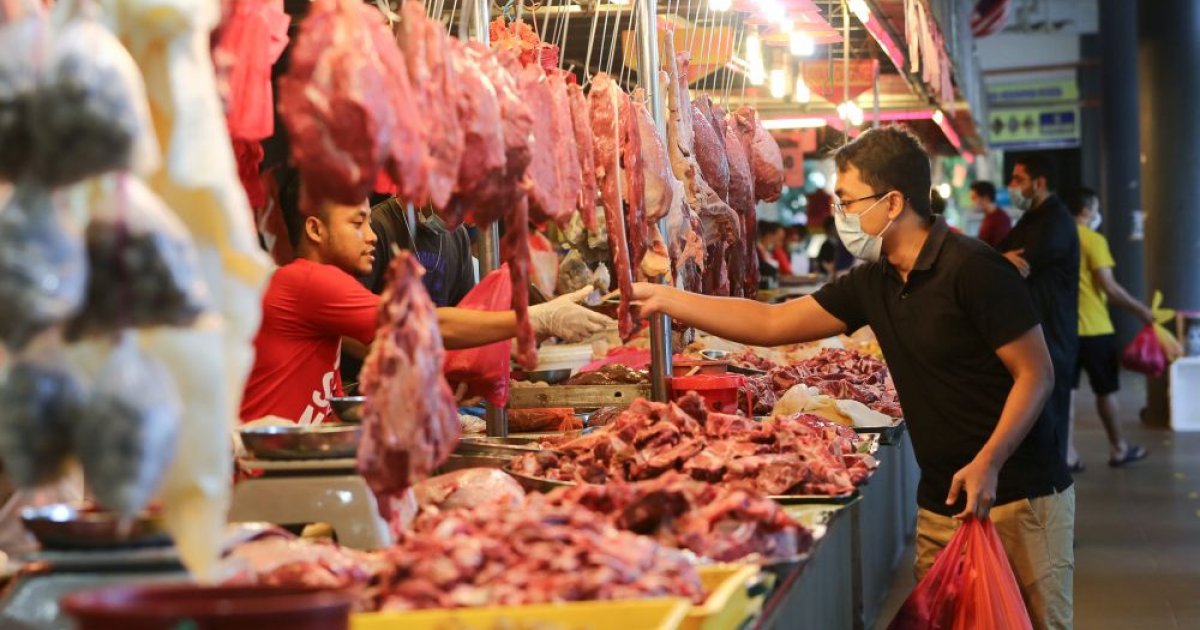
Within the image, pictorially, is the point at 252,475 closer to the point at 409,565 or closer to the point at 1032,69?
the point at 409,565

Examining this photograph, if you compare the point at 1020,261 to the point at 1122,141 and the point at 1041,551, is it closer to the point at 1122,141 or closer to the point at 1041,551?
the point at 1041,551

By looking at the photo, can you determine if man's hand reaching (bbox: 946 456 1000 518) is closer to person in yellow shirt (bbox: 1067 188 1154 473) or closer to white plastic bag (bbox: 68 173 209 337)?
white plastic bag (bbox: 68 173 209 337)

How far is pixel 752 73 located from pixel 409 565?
6825mm

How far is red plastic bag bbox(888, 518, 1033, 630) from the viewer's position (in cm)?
478

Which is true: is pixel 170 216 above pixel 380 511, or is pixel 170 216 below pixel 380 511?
above

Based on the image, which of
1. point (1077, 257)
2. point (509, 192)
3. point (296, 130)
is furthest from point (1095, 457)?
point (296, 130)

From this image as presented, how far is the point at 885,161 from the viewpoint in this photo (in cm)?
537

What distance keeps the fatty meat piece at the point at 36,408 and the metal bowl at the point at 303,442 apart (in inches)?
55.1

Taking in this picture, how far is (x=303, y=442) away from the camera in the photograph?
341cm

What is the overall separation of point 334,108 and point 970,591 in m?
2.92

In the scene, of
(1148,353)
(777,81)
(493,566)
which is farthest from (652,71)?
(1148,353)

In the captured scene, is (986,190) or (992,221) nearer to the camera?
(992,221)

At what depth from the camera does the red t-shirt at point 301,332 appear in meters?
4.96

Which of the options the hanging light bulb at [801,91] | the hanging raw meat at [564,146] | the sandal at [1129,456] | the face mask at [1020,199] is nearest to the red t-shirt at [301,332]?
the hanging raw meat at [564,146]
